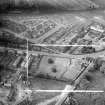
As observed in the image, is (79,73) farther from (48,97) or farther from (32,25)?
(32,25)

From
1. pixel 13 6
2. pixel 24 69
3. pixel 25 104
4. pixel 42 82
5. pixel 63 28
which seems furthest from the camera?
pixel 13 6

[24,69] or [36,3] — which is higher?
[36,3]

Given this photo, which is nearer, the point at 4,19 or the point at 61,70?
the point at 61,70

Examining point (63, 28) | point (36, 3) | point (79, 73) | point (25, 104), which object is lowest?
point (25, 104)

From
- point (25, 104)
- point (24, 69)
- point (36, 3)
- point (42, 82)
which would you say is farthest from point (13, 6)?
point (25, 104)

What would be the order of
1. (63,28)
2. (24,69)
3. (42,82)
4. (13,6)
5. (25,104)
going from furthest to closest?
(13,6) → (63,28) → (24,69) → (42,82) → (25,104)

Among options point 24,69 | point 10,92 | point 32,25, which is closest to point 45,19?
point 32,25
